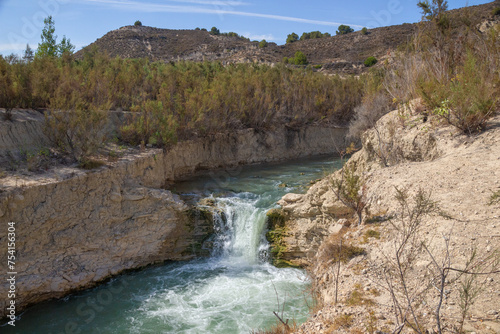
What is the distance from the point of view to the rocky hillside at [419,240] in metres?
4.04

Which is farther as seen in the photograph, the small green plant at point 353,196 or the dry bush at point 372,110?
the dry bush at point 372,110

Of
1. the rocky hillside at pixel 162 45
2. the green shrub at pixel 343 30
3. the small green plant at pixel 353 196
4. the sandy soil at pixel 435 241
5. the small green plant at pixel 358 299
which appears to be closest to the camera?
the sandy soil at pixel 435 241

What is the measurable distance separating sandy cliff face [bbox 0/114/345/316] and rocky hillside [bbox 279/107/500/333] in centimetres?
418

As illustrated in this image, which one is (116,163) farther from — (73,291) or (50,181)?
(73,291)

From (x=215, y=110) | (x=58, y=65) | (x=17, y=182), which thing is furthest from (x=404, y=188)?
(x=58, y=65)

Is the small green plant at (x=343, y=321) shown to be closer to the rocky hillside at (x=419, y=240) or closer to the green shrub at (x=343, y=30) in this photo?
the rocky hillside at (x=419, y=240)

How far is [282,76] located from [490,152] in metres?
15.7

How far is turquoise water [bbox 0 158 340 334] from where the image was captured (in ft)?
23.8

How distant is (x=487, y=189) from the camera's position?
5605 millimetres

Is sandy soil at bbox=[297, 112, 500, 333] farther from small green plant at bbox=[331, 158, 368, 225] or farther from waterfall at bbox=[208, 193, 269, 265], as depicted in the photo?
A: waterfall at bbox=[208, 193, 269, 265]

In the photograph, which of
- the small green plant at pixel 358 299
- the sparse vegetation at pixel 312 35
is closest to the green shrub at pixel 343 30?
the sparse vegetation at pixel 312 35

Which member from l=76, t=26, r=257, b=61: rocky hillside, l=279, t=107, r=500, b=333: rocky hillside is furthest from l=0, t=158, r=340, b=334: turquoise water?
l=76, t=26, r=257, b=61: rocky hillside

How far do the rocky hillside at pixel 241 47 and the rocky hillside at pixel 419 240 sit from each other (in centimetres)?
3112

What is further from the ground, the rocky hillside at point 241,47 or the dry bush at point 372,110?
the rocky hillside at point 241,47
